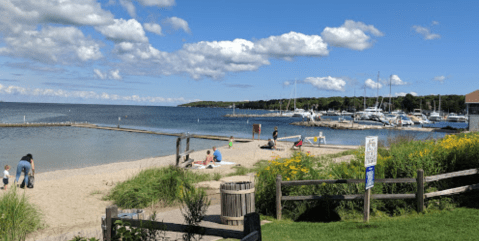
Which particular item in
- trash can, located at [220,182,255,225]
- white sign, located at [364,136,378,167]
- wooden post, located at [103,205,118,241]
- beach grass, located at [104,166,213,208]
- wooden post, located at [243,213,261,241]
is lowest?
beach grass, located at [104,166,213,208]

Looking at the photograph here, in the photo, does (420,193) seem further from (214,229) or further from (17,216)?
(17,216)

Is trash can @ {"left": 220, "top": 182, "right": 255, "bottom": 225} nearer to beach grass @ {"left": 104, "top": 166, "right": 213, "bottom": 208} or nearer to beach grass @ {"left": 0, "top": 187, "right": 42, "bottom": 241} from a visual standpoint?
beach grass @ {"left": 104, "top": 166, "right": 213, "bottom": 208}

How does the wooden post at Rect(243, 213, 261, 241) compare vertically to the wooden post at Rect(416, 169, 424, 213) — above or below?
above

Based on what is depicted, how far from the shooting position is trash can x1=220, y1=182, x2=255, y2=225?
25.1 ft

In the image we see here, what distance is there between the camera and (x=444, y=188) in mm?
8414

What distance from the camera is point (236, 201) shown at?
764 cm

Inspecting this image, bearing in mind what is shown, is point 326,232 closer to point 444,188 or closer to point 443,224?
point 443,224

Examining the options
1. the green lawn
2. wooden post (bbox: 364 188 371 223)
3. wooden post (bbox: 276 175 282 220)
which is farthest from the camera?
wooden post (bbox: 276 175 282 220)

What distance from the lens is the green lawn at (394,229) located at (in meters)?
6.26

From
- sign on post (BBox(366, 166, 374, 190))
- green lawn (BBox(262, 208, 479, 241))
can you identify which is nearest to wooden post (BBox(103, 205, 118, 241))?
green lawn (BBox(262, 208, 479, 241))

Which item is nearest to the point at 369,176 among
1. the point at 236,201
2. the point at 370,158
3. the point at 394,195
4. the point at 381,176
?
the point at 370,158

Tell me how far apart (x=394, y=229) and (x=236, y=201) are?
3.14 metres

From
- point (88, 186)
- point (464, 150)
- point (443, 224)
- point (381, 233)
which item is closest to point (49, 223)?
point (88, 186)

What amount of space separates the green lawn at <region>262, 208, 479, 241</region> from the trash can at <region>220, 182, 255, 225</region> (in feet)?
2.01
